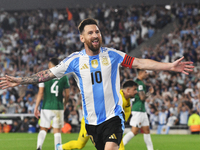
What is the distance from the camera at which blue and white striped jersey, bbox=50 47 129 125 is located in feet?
15.2

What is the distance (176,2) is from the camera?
24.9 metres

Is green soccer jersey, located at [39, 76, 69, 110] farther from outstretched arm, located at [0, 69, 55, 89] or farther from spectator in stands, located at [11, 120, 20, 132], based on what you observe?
spectator in stands, located at [11, 120, 20, 132]

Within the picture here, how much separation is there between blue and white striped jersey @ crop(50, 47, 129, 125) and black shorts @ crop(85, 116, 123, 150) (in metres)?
0.06

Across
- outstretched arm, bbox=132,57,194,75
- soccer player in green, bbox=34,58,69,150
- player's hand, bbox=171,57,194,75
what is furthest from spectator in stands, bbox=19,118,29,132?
player's hand, bbox=171,57,194,75

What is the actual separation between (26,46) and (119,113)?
20610 mm

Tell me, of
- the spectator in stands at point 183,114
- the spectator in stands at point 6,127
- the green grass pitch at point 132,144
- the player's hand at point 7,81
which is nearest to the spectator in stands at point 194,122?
the spectator in stands at point 183,114

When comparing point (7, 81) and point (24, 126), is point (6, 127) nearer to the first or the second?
point (24, 126)

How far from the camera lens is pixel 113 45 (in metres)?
23.2

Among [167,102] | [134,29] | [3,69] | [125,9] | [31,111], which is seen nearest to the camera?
[167,102]

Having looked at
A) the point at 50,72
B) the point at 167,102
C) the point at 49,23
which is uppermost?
the point at 49,23

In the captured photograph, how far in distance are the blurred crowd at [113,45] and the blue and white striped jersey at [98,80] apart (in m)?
12.3

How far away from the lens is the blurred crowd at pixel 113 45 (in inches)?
679

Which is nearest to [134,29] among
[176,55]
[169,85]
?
[176,55]

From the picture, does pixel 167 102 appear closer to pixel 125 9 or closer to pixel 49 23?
pixel 125 9
